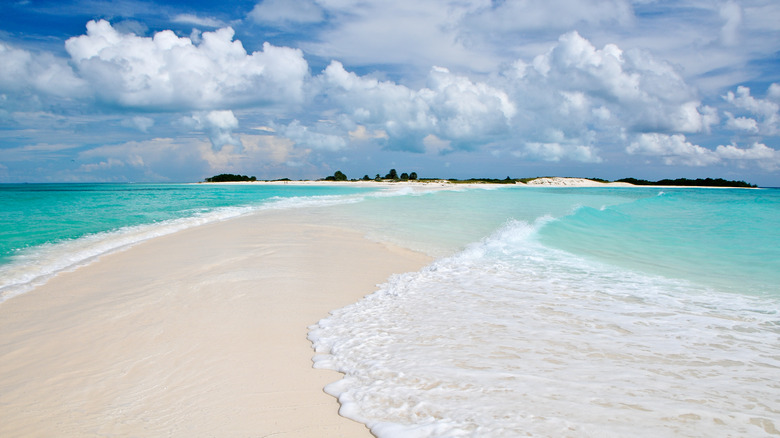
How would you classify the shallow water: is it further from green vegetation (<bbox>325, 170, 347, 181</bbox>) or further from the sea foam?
green vegetation (<bbox>325, 170, 347, 181</bbox>)

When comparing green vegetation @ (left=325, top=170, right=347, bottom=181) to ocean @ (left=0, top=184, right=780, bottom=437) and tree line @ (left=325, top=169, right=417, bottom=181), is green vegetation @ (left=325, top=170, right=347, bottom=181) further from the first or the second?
ocean @ (left=0, top=184, right=780, bottom=437)

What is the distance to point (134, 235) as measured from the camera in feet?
40.4

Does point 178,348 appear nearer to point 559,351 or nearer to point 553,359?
point 553,359

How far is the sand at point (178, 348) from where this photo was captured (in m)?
3.02

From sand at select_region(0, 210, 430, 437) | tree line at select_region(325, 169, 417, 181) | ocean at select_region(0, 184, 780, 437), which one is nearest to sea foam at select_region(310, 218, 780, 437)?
ocean at select_region(0, 184, 780, 437)

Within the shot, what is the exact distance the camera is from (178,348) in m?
4.23

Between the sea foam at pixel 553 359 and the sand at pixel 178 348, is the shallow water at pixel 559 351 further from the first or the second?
the sand at pixel 178 348

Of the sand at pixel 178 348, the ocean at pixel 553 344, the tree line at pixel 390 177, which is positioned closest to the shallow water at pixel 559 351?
the ocean at pixel 553 344

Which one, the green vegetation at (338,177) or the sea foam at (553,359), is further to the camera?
the green vegetation at (338,177)

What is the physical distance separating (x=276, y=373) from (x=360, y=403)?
0.94m

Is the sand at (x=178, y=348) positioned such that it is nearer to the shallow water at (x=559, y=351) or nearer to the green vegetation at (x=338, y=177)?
the shallow water at (x=559, y=351)

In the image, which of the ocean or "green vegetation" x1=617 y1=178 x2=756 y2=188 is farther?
"green vegetation" x1=617 y1=178 x2=756 y2=188

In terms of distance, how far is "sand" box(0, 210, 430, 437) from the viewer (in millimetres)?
3021

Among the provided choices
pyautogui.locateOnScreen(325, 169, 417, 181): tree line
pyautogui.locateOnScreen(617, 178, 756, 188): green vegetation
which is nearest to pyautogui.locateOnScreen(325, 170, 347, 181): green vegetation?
pyautogui.locateOnScreen(325, 169, 417, 181): tree line
